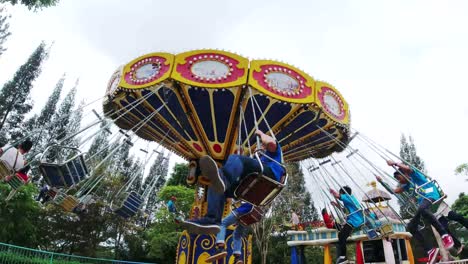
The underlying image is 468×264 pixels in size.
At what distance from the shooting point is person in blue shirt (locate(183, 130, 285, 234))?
3896 mm

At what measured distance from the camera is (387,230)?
7602mm

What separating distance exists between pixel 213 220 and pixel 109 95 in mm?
5174

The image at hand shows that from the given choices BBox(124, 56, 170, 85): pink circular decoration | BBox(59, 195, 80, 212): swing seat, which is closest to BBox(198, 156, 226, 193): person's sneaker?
BBox(124, 56, 170, 85): pink circular decoration

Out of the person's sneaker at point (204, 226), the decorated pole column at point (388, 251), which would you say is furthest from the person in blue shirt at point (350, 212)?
the decorated pole column at point (388, 251)

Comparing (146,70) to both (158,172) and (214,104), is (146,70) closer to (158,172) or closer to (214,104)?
(214,104)

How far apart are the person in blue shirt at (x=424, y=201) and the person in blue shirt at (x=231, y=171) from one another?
2.95 meters

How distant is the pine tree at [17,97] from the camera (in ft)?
Answer: 82.5

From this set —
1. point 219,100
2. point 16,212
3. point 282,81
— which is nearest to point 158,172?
point 16,212

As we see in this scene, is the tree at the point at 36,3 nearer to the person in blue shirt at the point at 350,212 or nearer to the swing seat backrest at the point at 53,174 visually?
the swing seat backrest at the point at 53,174

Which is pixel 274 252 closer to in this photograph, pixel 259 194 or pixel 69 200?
pixel 69 200

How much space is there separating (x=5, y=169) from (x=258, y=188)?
3.88 metres

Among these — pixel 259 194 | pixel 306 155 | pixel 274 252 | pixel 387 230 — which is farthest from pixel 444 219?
pixel 274 252

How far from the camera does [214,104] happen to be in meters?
8.57

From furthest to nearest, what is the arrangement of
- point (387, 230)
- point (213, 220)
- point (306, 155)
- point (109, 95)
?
point (306, 155) < point (109, 95) < point (387, 230) < point (213, 220)
